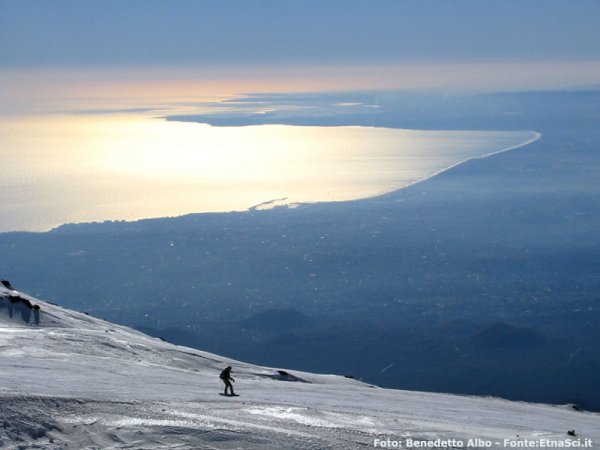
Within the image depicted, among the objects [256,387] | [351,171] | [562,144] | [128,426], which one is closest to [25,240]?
[256,387]

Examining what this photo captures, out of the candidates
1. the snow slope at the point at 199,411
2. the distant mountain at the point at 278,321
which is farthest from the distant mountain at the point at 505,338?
the snow slope at the point at 199,411

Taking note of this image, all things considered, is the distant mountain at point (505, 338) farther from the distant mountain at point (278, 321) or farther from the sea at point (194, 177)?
the sea at point (194, 177)

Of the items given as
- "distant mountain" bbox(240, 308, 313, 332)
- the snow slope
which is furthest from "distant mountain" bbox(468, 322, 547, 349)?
the snow slope

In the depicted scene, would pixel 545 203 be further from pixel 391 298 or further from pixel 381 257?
pixel 391 298

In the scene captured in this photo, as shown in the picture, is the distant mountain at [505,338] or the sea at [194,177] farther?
the sea at [194,177]

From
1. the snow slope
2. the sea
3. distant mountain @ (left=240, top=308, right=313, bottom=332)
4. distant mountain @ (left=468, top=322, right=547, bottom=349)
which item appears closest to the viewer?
the snow slope

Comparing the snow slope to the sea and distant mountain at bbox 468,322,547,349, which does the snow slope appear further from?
the sea

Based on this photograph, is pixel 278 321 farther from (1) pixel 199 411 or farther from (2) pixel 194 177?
(2) pixel 194 177

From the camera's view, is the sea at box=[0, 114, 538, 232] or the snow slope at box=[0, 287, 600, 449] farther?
the sea at box=[0, 114, 538, 232]
